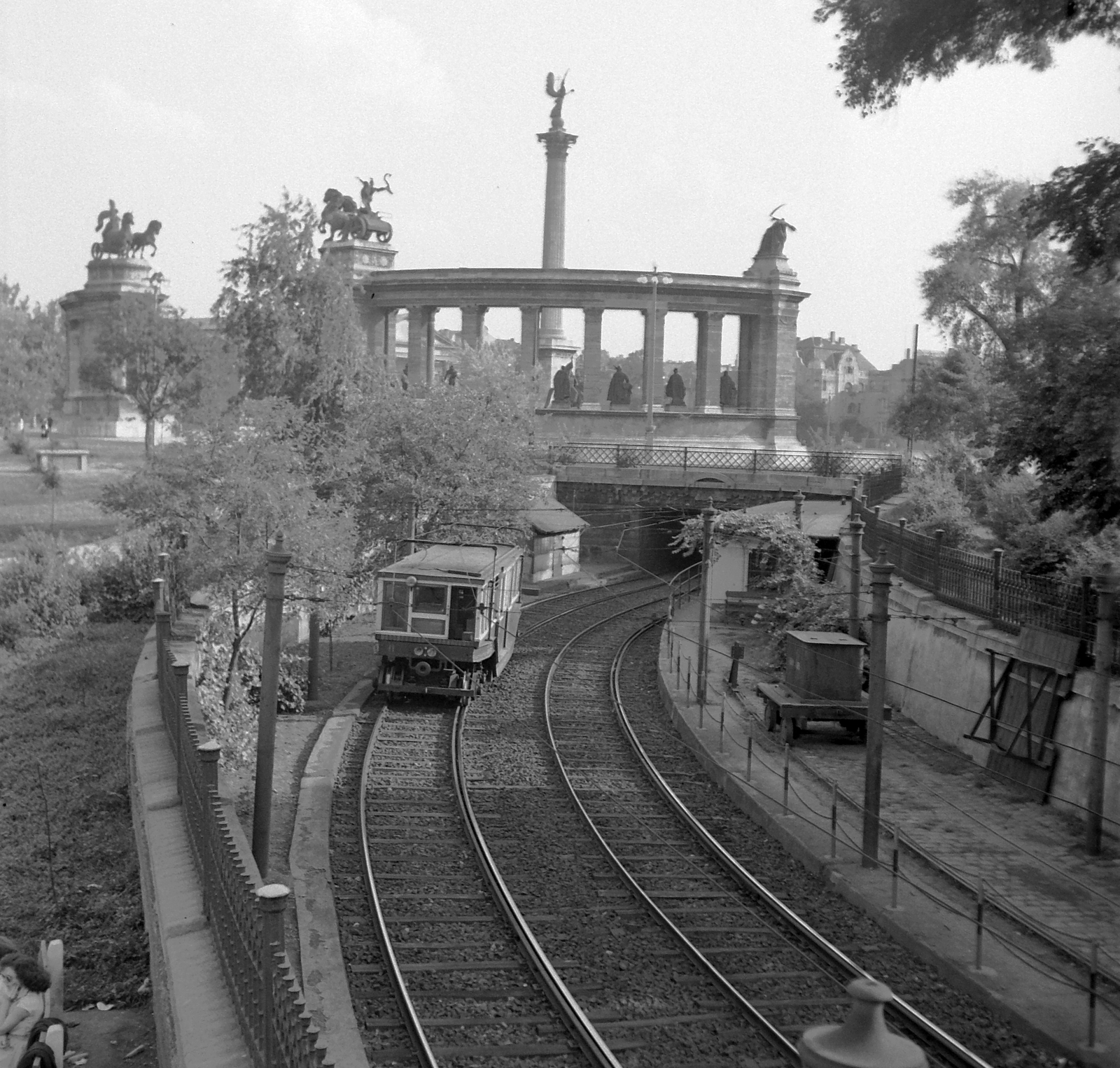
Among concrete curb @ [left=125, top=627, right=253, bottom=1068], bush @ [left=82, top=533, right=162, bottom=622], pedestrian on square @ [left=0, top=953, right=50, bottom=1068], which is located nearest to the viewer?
concrete curb @ [left=125, top=627, right=253, bottom=1068]

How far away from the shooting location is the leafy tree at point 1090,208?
13.4m

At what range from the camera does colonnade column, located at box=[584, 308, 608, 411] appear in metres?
60.1

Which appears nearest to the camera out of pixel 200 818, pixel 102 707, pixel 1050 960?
pixel 200 818

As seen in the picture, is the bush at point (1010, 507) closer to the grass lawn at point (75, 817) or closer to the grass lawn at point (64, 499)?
the grass lawn at point (75, 817)

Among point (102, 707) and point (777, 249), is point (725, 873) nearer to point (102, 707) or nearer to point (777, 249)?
point (102, 707)

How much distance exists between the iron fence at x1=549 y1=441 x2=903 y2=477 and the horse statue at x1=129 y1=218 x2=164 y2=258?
136ft

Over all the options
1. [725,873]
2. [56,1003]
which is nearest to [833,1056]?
[56,1003]

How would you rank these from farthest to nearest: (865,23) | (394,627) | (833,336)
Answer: (833,336) < (394,627) < (865,23)

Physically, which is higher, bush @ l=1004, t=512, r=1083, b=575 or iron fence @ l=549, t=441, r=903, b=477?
iron fence @ l=549, t=441, r=903, b=477

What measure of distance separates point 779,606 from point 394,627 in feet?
31.5

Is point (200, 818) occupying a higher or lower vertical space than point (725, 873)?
higher

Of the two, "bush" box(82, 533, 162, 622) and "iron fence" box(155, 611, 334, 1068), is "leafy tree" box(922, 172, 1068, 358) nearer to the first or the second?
"bush" box(82, 533, 162, 622)

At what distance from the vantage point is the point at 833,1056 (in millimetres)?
4273

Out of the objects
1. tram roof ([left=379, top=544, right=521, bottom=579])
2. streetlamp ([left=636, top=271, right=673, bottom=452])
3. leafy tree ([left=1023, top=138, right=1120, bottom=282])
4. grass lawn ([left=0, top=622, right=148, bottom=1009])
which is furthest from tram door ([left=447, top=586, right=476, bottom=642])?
streetlamp ([left=636, top=271, right=673, bottom=452])
